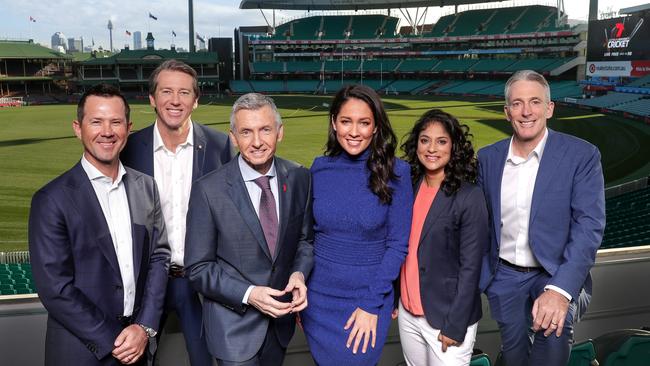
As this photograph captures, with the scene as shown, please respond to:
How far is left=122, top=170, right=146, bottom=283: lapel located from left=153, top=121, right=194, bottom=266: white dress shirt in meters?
0.52

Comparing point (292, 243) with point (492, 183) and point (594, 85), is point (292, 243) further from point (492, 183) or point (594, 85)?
point (594, 85)

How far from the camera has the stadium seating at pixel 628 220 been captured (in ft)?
32.0

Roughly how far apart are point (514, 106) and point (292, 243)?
1540 mm

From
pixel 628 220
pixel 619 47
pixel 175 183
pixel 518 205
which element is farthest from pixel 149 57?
pixel 518 205

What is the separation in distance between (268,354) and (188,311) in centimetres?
72

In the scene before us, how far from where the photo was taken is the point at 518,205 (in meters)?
3.14

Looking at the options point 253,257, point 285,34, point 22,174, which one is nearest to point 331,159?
point 253,257

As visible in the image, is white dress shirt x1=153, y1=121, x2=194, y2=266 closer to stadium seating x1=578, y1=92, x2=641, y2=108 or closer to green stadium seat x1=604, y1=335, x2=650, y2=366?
green stadium seat x1=604, y1=335, x2=650, y2=366

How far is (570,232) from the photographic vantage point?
2979 millimetres

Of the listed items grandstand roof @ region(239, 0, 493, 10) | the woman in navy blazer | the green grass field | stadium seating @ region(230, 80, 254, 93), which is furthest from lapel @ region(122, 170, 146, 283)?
grandstand roof @ region(239, 0, 493, 10)

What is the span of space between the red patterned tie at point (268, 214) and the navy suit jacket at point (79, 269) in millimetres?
680

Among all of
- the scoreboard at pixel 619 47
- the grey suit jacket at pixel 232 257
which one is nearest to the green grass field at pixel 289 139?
the scoreboard at pixel 619 47

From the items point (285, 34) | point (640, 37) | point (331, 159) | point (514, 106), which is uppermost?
point (285, 34)

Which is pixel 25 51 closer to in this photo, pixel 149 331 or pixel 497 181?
pixel 149 331
